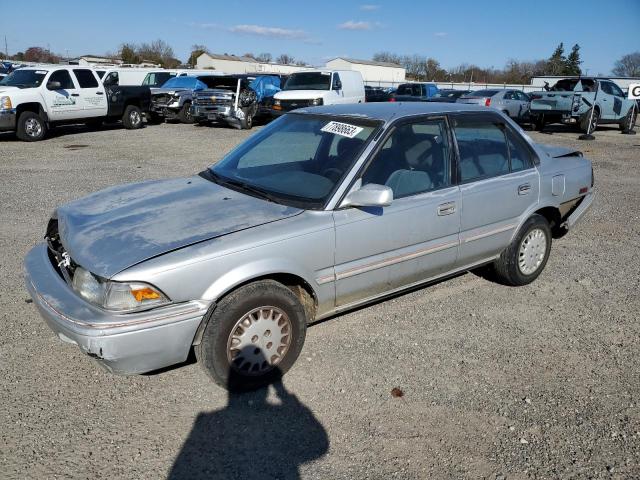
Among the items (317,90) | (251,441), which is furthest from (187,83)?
(251,441)

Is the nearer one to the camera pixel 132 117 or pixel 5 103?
pixel 5 103

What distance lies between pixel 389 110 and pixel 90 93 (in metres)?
14.1

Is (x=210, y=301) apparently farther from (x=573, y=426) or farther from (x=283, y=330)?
(x=573, y=426)

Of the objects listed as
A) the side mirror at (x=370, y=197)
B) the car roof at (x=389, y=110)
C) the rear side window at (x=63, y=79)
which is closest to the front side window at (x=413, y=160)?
the car roof at (x=389, y=110)

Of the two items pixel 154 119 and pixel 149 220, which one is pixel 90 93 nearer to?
pixel 154 119

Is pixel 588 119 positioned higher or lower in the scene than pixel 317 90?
lower

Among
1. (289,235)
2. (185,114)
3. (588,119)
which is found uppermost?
(588,119)

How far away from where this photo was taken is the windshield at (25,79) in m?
14.0

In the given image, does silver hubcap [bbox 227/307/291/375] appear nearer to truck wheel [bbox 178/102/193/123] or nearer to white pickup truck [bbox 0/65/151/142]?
white pickup truck [bbox 0/65/151/142]

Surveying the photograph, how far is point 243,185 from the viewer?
3787 mm

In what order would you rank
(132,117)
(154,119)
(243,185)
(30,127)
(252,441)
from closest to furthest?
(252,441), (243,185), (30,127), (132,117), (154,119)

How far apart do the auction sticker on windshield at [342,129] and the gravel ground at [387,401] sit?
1.45 m

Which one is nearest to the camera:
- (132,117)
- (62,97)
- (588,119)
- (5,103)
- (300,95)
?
(5,103)

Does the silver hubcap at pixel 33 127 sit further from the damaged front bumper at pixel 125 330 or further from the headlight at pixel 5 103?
the damaged front bumper at pixel 125 330
